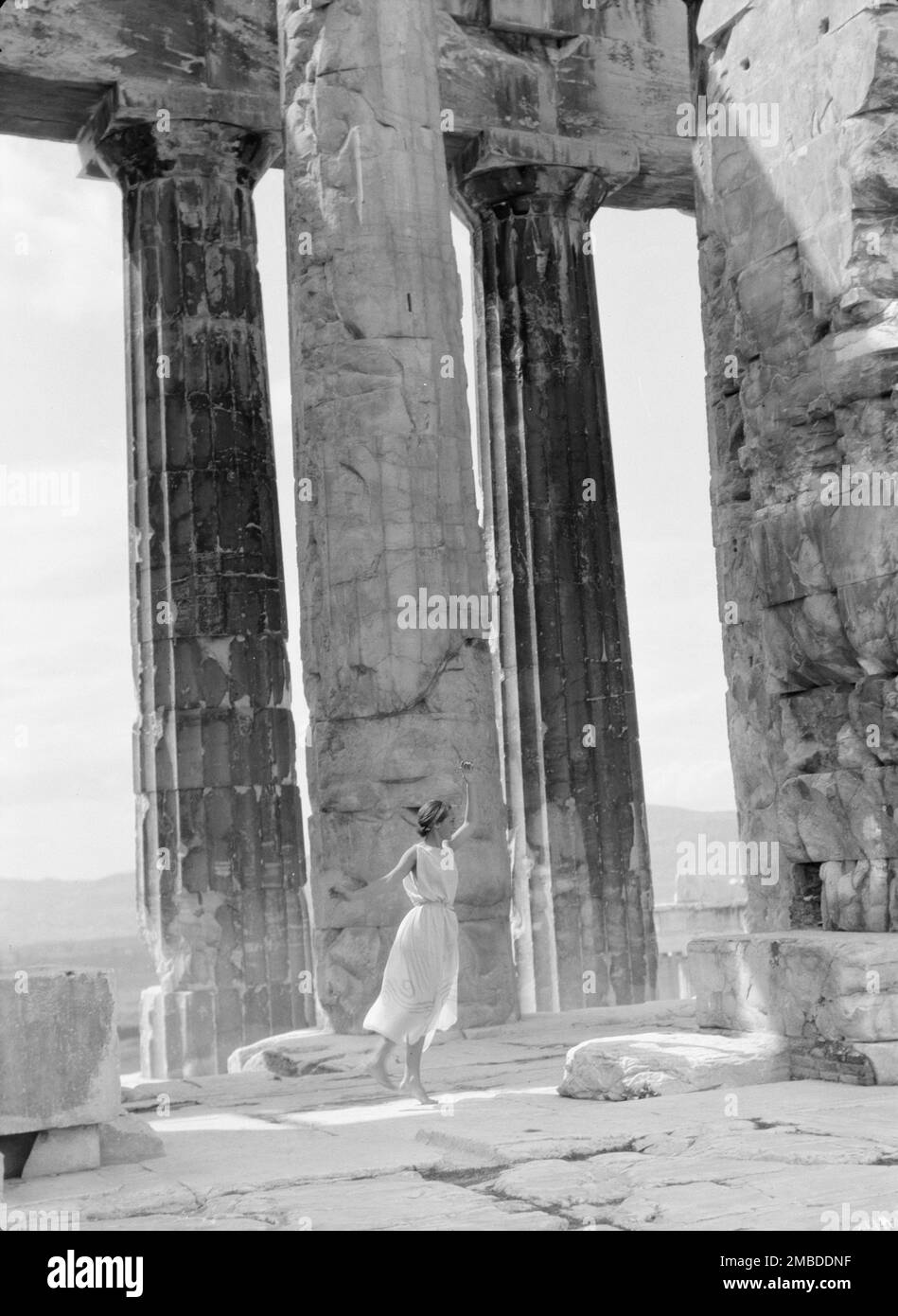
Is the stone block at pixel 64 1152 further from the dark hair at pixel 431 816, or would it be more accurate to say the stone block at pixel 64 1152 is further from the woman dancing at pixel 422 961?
the dark hair at pixel 431 816

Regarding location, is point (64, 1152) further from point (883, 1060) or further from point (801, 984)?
point (883, 1060)

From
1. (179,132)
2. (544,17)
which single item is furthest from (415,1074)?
(544,17)

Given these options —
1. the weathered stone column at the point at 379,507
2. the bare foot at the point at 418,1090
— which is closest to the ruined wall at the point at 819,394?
the bare foot at the point at 418,1090

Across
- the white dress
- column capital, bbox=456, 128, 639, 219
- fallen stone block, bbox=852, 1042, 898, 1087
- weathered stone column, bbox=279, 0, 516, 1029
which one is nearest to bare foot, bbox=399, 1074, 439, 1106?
the white dress

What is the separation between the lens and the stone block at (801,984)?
740 cm

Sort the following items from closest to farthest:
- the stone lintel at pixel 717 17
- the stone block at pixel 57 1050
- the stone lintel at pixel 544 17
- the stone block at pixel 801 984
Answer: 1. the stone block at pixel 57 1050
2. the stone block at pixel 801 984
3. the stone lintel at pixel 717 17
4. the stone lintel at pixel 544 17

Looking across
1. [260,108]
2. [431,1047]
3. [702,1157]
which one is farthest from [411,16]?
[702,1157]

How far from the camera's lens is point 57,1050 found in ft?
23.4

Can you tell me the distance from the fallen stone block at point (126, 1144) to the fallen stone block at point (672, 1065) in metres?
2.02

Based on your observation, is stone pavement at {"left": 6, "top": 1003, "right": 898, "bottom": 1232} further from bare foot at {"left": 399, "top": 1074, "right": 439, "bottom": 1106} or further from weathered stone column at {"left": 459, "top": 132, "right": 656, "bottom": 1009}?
weathered stone column at {"left": 459, "top": 132, "right": 656, "bottom": 1009}

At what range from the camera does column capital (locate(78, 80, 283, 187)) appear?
57.4ft

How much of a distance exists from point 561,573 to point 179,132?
5.86 meters

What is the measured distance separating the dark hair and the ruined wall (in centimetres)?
184
